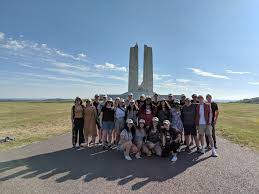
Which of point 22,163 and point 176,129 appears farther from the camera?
point 176,129

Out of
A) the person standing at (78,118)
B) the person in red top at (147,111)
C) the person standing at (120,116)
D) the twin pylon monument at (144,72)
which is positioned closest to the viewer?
the person in red top at (147,111)

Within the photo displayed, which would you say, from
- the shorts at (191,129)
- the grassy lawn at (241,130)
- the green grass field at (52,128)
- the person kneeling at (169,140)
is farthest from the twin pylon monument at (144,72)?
the person kneeling at (169,140)

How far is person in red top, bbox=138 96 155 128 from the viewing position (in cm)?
823

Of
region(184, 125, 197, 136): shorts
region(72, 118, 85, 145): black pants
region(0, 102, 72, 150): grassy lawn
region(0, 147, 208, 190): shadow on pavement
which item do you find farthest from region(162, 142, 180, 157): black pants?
region(0, 102, 72, 150): grassy lawn

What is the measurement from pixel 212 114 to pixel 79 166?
4.79 m

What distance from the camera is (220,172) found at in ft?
19.9

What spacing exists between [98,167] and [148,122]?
2.42 metres

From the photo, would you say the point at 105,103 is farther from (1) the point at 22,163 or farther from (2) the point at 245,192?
(2) the point at 245,192

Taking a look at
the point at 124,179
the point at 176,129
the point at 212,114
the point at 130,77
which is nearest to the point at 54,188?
the point at 124,179

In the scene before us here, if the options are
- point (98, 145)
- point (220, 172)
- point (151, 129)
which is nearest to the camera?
point (220, 172)

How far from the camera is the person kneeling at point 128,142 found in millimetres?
7627

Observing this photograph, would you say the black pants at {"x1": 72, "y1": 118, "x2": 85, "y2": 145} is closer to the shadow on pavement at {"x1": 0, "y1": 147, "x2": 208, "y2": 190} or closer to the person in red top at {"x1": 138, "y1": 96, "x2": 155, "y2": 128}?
the shadow on pavement at {"x1": 0, "y1": 147, "x2": 208, "y2": 190}

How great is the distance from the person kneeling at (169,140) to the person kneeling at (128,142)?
86cm

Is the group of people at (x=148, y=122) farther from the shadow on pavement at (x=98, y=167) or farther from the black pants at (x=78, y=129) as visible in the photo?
the shadow on pavement at (x=98, y=167)
